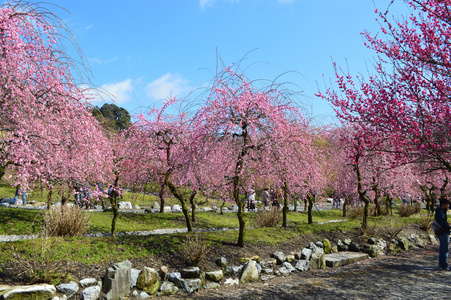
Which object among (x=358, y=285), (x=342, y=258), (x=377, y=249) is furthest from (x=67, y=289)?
(x=377, y=249)

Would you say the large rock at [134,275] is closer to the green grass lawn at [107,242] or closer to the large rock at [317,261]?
the green grass lawn at [107,242]

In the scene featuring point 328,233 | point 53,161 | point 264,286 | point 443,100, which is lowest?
point 264,286

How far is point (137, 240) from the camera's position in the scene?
895cm

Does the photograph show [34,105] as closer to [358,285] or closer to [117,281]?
[117,281]

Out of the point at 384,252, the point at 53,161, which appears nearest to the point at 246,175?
the point at 53,161

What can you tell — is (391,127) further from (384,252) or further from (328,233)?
(384,252)

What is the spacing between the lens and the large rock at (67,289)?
20.5 feet

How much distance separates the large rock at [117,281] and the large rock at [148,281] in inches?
9.9

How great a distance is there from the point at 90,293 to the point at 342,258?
788cm

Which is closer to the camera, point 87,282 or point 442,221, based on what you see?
point 87,282

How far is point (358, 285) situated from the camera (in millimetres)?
8594

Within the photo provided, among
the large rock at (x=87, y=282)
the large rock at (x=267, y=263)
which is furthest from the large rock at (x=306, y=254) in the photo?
the large rock at (x=87, y=282)

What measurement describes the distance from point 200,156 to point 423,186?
22.6m

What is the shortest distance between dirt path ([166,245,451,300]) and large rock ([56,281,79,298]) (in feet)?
6.81
